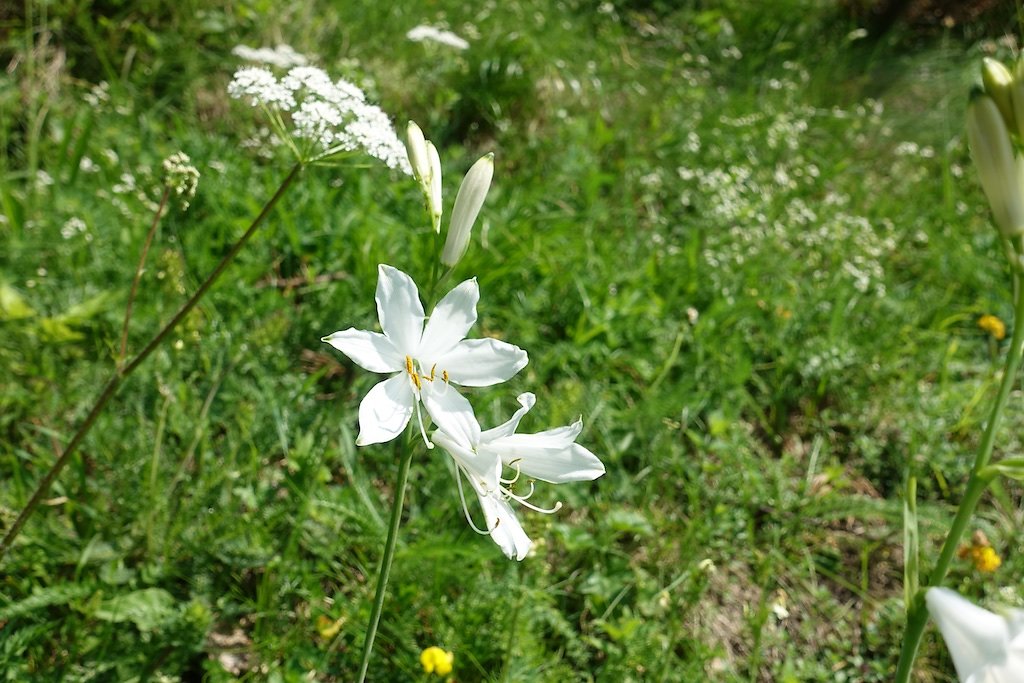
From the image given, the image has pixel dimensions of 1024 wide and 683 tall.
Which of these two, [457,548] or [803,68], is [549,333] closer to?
[457,548]

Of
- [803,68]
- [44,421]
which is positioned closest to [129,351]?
[44,421]

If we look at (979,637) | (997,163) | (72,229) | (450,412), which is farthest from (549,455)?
(72,229)

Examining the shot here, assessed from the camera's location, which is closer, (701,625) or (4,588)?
(4,588)

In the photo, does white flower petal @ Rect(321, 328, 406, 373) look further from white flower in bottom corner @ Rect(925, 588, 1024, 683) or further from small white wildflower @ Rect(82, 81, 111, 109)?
small white wildflower @ Rect(82, 81, 111, 109)

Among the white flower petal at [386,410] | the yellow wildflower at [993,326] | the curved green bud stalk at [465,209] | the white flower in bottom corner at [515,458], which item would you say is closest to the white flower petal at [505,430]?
the white flower in bottom corner at [515,458]

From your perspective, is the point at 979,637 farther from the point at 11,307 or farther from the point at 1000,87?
the point at 11,307

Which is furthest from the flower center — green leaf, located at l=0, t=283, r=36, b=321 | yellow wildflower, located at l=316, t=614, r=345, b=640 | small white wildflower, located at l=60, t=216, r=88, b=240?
small white wildflower, located at l=60, t=216, r=88, b=240

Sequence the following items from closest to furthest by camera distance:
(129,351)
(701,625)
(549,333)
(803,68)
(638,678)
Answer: (638,678), (701,625), (129,351), (549,333), (803,68)
